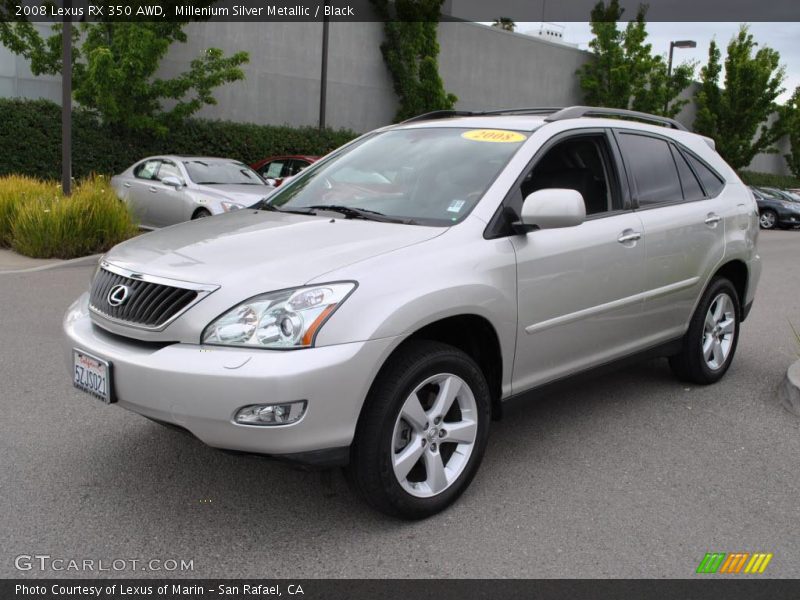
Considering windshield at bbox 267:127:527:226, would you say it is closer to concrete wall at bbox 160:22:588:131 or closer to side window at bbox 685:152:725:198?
side window at bbox 685:152:725:198

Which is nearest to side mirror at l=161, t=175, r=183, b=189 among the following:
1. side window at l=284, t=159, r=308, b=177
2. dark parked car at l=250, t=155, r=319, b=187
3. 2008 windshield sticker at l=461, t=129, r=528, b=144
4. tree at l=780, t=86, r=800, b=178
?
dark parked car at l=250, t=155, r=319, b=187

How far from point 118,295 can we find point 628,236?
8.82 feet

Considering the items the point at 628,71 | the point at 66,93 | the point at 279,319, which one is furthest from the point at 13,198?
the point at 628,71

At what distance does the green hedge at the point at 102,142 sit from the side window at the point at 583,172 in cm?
1378

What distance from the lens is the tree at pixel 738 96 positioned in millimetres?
32625

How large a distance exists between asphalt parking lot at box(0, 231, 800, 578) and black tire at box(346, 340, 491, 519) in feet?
0.43

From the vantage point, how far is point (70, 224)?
10633 mm

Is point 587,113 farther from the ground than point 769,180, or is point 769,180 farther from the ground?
point 587,113

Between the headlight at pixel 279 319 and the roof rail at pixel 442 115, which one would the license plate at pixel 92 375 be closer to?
the headlight at pixel 279 319

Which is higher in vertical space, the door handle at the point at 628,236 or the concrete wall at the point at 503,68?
the concrete wall at the point at 503,68

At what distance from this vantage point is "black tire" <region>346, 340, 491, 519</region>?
10.1ft

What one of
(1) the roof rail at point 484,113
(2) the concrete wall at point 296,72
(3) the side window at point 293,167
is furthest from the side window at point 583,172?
(2) the concrete wall at point 296,72

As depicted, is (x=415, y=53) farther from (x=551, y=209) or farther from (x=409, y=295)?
(x=409, y=295)

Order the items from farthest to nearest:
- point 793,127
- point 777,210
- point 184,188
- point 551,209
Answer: point 793,127 < point 777,210 < point 184,188 < point 551,209
